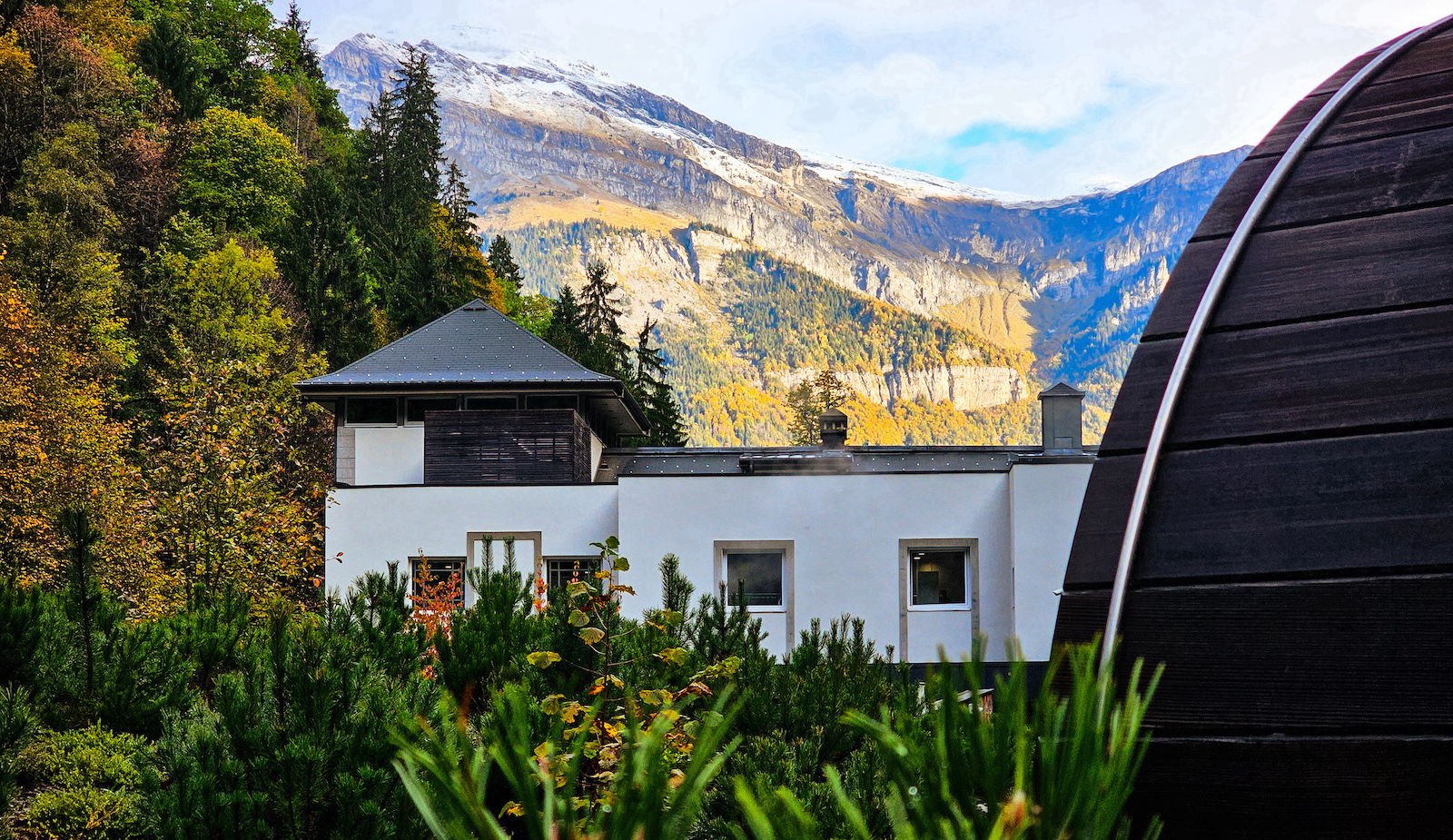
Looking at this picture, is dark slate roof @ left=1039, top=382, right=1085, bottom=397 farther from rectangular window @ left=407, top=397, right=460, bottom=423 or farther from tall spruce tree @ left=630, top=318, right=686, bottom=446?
tall spruce tree @ left=630, top=318, right=686, bottom=446

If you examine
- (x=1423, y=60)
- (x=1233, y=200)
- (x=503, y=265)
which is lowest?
(x=1233, y=200)

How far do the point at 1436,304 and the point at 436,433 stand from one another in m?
18.0

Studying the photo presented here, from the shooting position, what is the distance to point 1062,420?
17656 mm

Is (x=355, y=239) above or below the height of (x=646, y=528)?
above

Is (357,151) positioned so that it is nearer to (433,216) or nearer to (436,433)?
(433,216)

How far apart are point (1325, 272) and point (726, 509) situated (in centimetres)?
1517

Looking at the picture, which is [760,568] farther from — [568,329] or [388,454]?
[568,329]

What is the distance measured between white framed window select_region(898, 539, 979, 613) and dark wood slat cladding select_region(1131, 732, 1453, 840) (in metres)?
15.4

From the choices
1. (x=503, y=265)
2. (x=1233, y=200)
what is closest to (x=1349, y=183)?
(x=1233, y=200)

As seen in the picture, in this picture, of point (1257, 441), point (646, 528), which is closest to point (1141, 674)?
point (1257, 441)

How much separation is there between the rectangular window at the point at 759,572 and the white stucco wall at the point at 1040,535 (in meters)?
3.65

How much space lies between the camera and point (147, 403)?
28609mm

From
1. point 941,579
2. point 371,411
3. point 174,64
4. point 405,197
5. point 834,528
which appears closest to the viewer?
point 834,528

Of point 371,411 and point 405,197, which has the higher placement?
point 405,197
